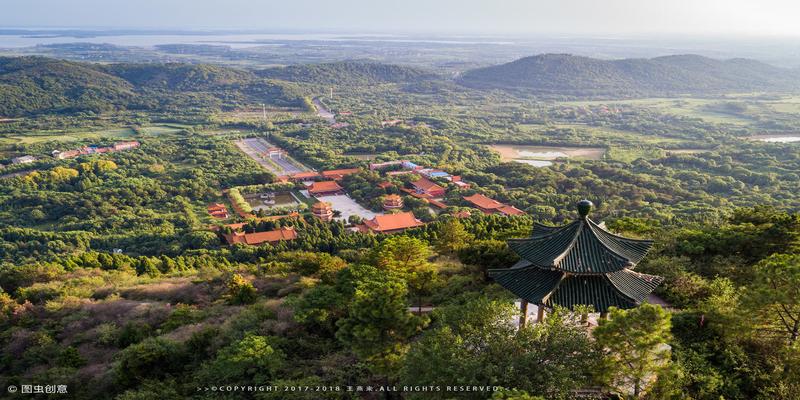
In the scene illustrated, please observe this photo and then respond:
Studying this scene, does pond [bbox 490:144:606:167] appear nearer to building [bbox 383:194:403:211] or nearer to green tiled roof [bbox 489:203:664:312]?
building [bbox 383:194:403:211]

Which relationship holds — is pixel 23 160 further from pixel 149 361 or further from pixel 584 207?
pixel 584 207

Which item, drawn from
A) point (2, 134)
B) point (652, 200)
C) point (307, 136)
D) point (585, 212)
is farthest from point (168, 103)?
point (585, 212)

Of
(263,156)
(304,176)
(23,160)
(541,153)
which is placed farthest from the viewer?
(541,153)

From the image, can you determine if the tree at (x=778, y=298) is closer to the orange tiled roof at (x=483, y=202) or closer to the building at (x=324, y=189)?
the orange tiled roof at (x=483, y=202)

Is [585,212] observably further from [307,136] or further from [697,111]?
[697,111]

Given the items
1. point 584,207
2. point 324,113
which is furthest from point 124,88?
point 584,207
